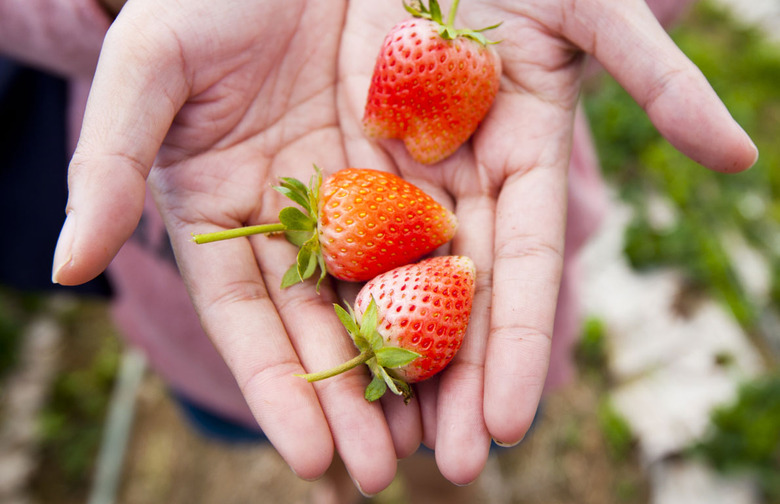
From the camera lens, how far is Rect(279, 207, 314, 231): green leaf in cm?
125

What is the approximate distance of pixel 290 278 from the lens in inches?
50.5

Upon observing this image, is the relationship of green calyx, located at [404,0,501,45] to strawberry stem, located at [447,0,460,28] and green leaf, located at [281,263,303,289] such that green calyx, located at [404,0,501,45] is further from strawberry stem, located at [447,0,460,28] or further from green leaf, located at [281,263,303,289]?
green leaf, located at [281,263,303,289]

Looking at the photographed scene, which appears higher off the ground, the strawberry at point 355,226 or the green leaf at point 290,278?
the strawberry at point 355,226

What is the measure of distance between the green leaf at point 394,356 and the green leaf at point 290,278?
0.24 m

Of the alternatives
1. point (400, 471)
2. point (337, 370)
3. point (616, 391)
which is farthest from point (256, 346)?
point (616, 391)

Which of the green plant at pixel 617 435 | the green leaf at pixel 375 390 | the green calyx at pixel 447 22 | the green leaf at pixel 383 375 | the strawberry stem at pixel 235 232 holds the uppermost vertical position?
the green calyx at pixel 447 22

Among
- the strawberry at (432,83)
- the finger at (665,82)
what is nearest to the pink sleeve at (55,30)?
the strawberry at (432,83)

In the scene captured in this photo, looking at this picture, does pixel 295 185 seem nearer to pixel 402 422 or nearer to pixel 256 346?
pixel 256 346

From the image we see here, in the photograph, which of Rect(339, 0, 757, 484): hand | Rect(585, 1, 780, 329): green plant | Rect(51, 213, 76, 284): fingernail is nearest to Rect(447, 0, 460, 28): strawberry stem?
Rect(339, 0, 757, 484): hand

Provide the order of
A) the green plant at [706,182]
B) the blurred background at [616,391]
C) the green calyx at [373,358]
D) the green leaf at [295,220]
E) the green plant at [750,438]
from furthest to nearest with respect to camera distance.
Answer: the green plant at [706,182]
the blurred background at [616,391]
the green plant at [750,438]
the green leaf at [295,220]
the green calyx at [373,358]

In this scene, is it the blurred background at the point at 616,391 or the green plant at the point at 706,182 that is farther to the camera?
the green plant at the point at 706,182

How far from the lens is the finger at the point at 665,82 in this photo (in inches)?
47.8

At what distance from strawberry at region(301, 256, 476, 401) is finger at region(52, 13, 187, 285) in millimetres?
413

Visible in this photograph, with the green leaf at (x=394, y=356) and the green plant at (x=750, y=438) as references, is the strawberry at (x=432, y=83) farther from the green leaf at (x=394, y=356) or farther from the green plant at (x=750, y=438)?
the green plant at (x=750, y=438)
